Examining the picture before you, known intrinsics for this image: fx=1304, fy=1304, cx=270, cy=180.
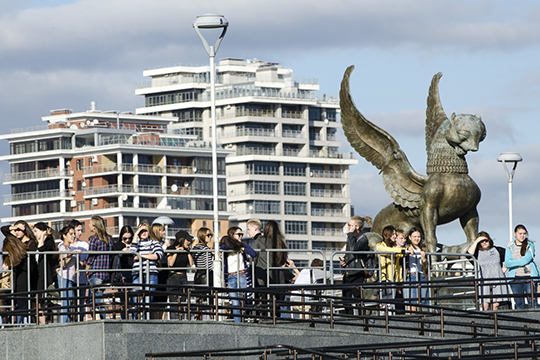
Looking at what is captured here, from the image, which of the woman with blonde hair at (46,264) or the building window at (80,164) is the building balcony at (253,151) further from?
the woman with blonde hair at (46,264)

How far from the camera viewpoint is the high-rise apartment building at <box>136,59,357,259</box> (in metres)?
141

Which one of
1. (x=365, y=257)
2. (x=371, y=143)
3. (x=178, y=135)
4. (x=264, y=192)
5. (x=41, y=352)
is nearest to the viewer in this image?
(x=41, y=352)

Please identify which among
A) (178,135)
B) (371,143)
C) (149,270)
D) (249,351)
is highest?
(178,135)

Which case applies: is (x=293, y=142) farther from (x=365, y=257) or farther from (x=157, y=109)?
(x=365, y=257)

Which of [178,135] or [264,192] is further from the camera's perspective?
[264,192]

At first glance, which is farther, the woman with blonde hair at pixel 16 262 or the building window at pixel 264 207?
the building window at pixel 264 207

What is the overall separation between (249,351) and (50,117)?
121 meters

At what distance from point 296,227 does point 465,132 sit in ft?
397

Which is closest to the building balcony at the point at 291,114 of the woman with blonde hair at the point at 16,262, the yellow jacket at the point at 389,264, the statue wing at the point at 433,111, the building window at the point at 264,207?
the building window at the point at 264,207

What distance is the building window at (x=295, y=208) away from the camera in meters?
143

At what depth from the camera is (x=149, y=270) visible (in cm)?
1666

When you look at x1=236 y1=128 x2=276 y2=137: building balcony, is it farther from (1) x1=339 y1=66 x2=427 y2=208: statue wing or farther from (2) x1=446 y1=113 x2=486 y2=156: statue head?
(2) x1=446 y1=113 x2=486 y2=156: statue head

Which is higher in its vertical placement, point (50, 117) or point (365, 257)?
point (50, 117)

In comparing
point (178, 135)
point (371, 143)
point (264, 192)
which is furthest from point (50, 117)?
point (371, 143)
